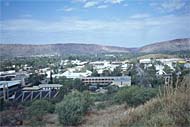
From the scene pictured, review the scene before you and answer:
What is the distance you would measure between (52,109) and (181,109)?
3.85 ft

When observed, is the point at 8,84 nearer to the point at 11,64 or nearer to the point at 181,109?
the point at 11,64

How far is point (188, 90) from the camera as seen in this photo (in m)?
2.41

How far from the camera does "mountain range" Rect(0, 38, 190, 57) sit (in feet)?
8.19

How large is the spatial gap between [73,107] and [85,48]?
2.01ft

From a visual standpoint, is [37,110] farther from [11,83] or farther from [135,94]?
[135,94]

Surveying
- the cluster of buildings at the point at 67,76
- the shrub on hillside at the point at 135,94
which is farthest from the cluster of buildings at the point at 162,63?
the shrub on hillside at the point at 135,94

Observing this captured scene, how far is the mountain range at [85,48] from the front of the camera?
8.19 feet

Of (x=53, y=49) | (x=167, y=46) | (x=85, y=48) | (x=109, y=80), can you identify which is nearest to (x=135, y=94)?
(x=109, y=80)

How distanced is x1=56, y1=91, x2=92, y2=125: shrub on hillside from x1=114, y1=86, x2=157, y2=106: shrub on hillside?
1.24 feet

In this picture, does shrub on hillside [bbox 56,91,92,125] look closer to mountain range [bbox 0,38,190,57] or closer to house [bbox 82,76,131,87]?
house [bbox 82,76,131,87]

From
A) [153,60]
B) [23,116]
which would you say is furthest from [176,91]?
[23,116]

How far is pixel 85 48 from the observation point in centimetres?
271

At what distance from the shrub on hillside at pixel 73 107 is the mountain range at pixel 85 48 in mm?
443

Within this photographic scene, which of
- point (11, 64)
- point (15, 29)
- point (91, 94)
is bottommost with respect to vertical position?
point (91, 94)
